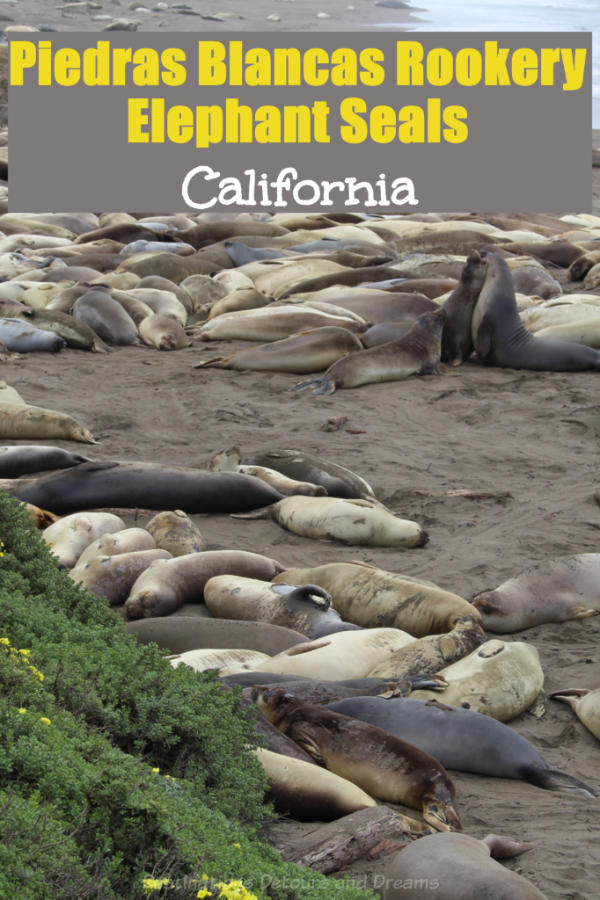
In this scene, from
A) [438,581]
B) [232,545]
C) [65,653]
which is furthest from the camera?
[232,545]

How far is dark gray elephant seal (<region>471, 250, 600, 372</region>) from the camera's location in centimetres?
812

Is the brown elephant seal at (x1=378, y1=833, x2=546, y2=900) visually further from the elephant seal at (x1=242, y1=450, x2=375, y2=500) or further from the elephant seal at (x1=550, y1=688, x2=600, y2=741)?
the elephant seal at (x1=242, y1=450, x2=375, y2=500)

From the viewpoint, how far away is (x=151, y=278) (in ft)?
33.7

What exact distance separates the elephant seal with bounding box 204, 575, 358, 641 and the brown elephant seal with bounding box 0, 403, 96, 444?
227 centimetres

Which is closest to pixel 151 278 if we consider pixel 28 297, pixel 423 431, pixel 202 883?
pixel 28 297

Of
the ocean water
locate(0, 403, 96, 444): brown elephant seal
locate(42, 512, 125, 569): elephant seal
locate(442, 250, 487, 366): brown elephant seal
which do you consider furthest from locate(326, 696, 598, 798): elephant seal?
the ocean water

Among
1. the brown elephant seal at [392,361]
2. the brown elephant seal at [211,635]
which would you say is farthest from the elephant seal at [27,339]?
the brown elephant seal at [211,635]

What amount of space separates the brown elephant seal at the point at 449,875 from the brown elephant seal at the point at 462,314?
6.23m

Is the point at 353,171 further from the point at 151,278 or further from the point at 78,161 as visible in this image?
the point at 151,278

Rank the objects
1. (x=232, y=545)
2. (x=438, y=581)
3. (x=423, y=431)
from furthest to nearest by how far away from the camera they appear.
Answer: (x=423, y=431)
(x=232, y=545)
(x=438, y=581)

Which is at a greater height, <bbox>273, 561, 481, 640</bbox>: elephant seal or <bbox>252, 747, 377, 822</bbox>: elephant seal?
<bbox>252, 747, 377, 822</bbox>: elephant seal

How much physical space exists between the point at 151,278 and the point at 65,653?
7897mm

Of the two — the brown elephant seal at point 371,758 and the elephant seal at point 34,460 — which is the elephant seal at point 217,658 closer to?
the brown elephant seal at point 371,758

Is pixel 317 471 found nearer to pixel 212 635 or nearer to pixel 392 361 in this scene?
pixel 212 635
